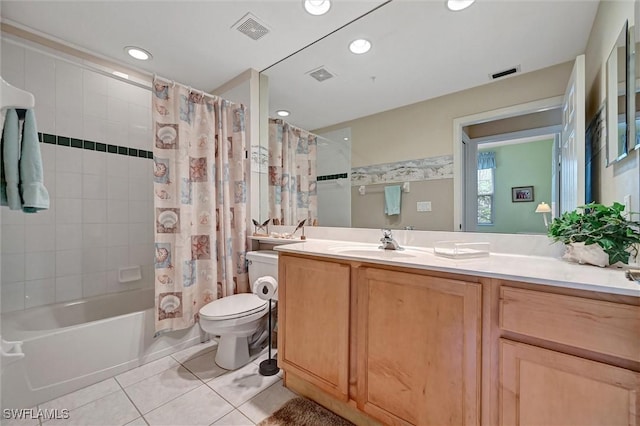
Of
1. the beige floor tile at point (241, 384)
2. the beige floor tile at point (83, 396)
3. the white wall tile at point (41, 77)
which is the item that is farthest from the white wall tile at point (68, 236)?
the beige floor tile at point (241, 384)

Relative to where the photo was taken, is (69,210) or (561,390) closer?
(561,390)

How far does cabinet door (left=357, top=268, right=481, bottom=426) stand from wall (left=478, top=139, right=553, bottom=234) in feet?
2.16

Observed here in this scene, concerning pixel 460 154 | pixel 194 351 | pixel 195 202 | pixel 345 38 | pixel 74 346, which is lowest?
pixel 194 351

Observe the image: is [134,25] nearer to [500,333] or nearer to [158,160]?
[158,160]

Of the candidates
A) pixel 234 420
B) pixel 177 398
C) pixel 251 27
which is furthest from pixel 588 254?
pixel 251 27

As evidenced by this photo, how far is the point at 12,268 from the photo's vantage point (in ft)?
6.02

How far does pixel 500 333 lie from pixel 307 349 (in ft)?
3.07

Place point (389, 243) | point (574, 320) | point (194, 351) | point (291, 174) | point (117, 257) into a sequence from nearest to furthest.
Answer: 1. point (574, 320)
2. point (389, 243)
3. point (194, 351)
4. point (117, 257)
5. point (291, 174)

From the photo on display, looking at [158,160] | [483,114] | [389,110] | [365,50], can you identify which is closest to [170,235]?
[158,160]

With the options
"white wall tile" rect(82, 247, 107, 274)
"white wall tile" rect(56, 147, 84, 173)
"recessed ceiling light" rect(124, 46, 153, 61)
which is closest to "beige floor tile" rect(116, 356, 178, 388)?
"white wall tile" rect(82, 247, 107, 274)

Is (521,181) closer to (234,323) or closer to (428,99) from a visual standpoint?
(428,99)

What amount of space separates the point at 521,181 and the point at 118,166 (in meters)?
3.06

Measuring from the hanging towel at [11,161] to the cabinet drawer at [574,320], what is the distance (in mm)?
1827

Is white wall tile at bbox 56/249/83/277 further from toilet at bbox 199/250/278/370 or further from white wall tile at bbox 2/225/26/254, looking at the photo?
toilet at bbox 199/250/278/370
